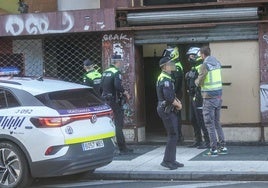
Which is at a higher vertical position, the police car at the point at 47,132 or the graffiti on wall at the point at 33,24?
the graffiti on wall at the point at 33,24

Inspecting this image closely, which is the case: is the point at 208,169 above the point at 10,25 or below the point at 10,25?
below

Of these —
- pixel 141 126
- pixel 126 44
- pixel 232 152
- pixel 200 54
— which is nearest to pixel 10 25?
pixel 126 44

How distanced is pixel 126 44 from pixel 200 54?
2.23 m

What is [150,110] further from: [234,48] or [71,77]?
[234,48]

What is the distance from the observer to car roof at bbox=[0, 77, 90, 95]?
871 centimetres

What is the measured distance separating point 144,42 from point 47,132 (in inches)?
197

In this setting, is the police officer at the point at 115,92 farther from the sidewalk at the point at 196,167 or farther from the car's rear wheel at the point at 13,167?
the car's rear wheel at the point at 13,167

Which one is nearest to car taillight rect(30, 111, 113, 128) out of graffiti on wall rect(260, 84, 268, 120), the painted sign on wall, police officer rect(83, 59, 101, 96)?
police officer rect(83, 59, 101, 96)

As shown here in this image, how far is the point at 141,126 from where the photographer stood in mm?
13156

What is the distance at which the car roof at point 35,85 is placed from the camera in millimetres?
8711

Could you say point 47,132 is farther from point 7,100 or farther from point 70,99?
point 7,100

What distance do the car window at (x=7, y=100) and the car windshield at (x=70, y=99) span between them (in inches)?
17.4

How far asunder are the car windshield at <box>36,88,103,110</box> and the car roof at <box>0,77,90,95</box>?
3.2 inches

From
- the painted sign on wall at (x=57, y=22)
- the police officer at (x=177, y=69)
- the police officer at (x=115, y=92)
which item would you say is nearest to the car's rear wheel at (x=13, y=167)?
the police officer at (x=115, y=92)
